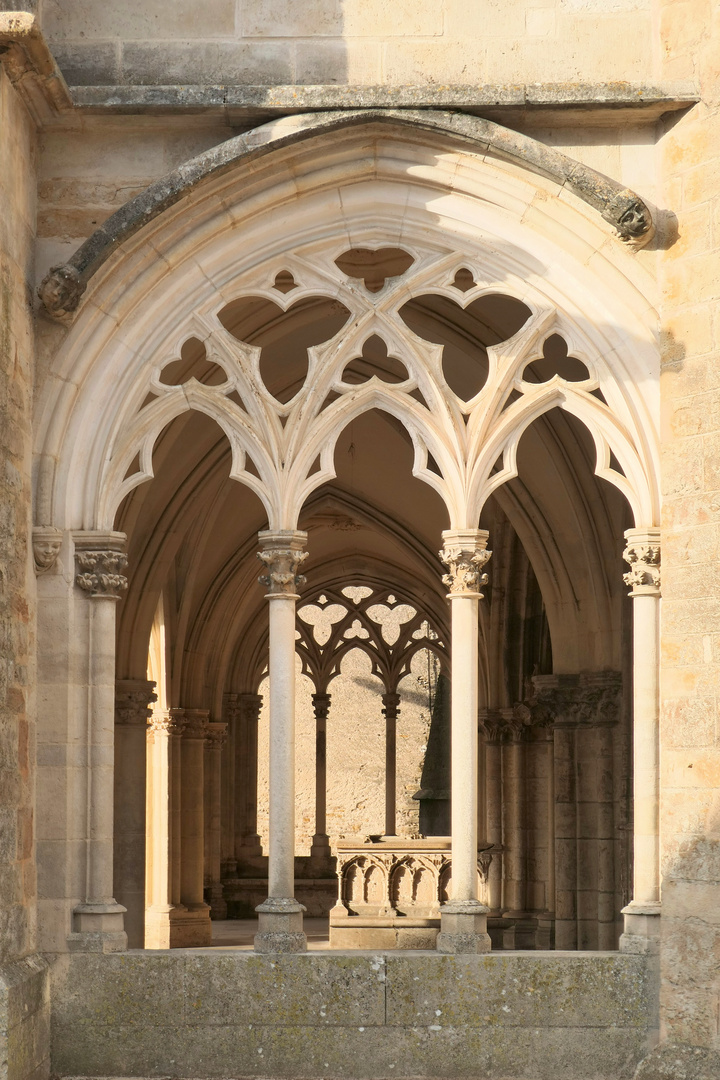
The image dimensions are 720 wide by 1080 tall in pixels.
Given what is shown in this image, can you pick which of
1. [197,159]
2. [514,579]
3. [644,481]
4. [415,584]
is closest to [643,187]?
[644,481]

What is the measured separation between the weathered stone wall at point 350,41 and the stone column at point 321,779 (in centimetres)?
1102

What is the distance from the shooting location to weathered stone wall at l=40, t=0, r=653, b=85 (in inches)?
331

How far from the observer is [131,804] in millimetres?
12656

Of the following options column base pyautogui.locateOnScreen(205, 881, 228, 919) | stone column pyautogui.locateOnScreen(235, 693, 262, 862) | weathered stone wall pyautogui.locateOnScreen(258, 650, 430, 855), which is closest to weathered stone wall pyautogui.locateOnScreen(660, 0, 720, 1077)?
column base pyautogui.locateOnScreen(205, 881, 228, 919)

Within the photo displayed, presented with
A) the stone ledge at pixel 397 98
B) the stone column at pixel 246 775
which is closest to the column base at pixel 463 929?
the stone ledge at pixel 397 98

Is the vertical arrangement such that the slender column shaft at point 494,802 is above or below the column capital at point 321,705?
below

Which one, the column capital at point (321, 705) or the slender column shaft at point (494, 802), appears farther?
the column capital at point (321, 705)

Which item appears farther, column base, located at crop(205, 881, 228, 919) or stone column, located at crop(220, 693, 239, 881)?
stone column, located at crop(220, 693, 239, 881)

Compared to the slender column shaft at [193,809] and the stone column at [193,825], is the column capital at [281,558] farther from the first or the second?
the slender column shaft at [193,809]

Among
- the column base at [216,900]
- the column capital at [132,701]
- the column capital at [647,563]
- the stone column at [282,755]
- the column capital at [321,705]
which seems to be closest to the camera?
the stone column at [282,755]

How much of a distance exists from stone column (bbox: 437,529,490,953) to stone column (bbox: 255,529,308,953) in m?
0.71

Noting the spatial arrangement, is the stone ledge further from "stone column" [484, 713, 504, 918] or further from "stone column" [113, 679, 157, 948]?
"stone column" [484, 713, 504, 918]

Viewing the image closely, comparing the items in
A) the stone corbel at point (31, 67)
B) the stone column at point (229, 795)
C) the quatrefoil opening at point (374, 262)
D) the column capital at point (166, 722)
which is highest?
the stone corbel at point (31, 67)

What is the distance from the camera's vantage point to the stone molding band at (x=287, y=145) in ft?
26.3
